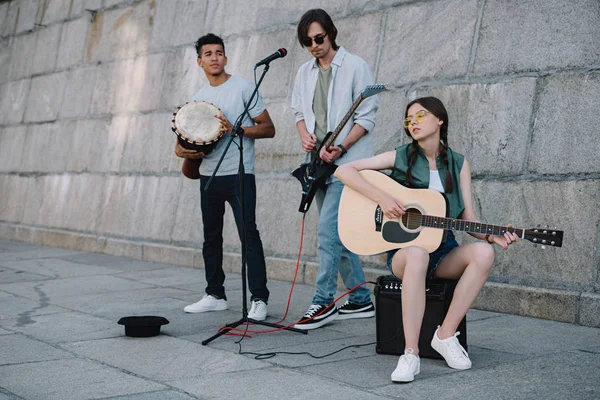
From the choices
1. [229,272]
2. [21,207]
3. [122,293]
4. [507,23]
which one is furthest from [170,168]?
[507,23]

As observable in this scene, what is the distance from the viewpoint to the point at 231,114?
17.4 feet

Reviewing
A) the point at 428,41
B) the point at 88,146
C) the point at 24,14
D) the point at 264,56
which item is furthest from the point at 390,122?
the point at 24,14

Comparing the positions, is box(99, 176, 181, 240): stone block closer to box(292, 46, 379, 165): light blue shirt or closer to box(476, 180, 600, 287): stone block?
box(292, 46, 379, 165): light blue shirt

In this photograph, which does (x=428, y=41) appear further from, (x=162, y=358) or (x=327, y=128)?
(x=162, y=358)

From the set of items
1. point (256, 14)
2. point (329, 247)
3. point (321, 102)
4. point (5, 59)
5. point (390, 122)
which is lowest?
point (329, 247)

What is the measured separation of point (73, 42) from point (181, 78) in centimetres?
298

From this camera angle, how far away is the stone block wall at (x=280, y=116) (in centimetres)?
525

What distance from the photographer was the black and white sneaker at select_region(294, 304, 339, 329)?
15.9 ft

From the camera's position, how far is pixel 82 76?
10852mm

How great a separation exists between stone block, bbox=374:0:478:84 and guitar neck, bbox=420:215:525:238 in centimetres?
249

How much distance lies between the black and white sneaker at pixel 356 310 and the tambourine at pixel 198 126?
1408 mm

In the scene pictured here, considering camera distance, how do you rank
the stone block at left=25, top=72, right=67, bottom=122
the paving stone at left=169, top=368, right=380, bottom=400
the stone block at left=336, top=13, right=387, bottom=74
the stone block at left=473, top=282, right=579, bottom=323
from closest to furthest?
1. the paving stone at left=169, top=368, right=380, bottom=400
2. the stone block at left=473, top=282, right=579, bottom=323
3. the stone block at left=336, top=13, right=387, bottom=74
4. the stone block at left=25, top=72, right=67, bottom=122

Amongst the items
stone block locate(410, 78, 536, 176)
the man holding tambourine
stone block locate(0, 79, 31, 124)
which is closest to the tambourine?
the man holding tambourine

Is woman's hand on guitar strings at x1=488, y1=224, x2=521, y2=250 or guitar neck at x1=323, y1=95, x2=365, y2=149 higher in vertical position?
guitar neck at x1=323, y1=95, x2=365, y2=149
